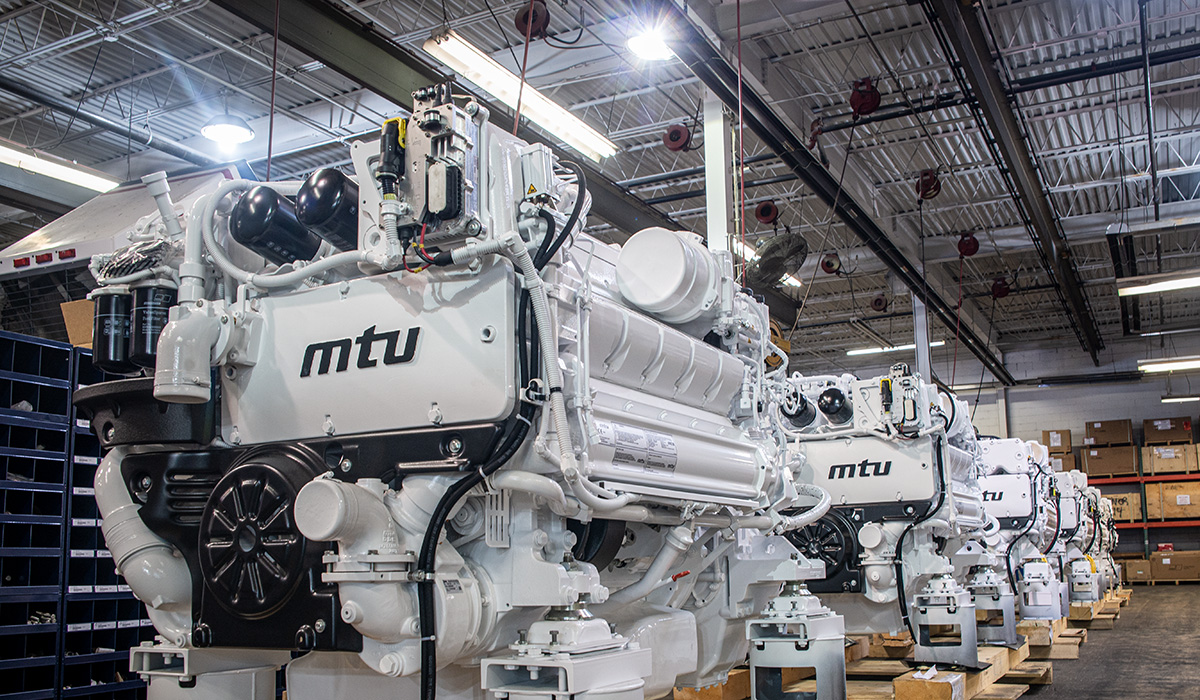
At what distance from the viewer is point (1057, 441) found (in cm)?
2370

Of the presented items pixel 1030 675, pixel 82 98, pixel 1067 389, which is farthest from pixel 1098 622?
pixel 82 98

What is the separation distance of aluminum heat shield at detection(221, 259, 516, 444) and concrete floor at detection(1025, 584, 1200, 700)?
251 inches

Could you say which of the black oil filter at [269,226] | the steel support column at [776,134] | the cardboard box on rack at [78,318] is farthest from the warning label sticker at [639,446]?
the steel support column at [776,134]

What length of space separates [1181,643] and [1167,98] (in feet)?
20.6

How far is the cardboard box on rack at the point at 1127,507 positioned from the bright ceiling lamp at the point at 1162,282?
11.3m

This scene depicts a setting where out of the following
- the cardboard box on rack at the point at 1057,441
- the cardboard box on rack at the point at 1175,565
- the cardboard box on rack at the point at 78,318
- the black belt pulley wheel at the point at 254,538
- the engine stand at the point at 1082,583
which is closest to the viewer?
the black belt pulley wheel at the point at 254,538

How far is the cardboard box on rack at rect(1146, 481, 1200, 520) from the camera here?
874 inches

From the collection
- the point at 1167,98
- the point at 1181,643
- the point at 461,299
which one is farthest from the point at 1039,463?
the point at 461,299

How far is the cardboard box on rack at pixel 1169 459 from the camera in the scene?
22.3 metres

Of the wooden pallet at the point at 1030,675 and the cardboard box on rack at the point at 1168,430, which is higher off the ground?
the cardboard box on rack at the point at 1168,430

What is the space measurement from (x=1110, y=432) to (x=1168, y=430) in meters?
1.17

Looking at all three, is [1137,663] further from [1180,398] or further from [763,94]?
[1180,398]

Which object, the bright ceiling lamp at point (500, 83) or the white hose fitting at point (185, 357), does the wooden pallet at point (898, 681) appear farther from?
the bright ceiling lamp at point (500, 83)

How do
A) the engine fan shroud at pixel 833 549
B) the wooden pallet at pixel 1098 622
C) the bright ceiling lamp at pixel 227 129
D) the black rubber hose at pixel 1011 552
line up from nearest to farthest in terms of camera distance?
the engine fan shroud at pixel 833 549, the bright ceiling lamp at pixel 227 129, the black rubber hose at pixel 1011 552, the wooden pallet at pixel 1098 622
